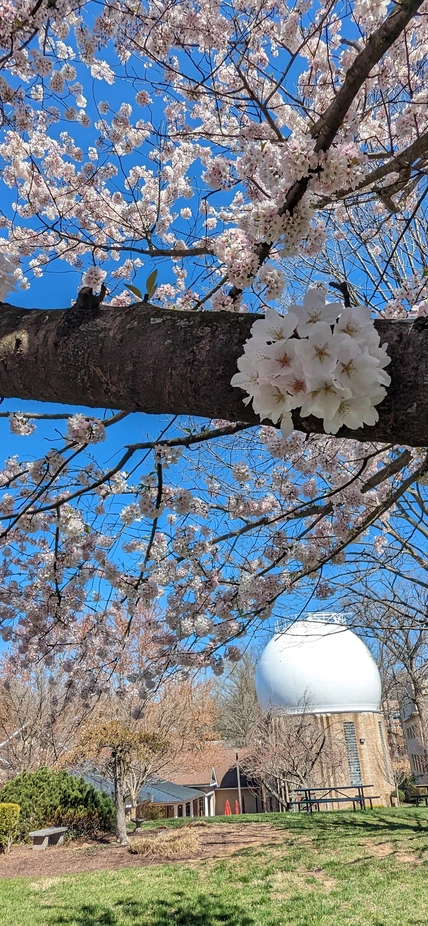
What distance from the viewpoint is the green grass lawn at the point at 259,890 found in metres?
5.27

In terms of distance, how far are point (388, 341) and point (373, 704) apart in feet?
78.2

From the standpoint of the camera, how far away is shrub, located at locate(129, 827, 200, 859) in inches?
346

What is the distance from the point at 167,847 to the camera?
9016mm

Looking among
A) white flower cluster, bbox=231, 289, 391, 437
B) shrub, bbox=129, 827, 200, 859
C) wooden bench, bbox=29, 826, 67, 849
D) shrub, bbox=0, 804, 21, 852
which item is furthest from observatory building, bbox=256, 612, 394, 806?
white flower cluster, bbox=231, 289, 391, 437

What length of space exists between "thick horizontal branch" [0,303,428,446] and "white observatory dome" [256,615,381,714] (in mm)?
19901

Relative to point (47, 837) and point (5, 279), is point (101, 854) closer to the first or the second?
point (47, 837)

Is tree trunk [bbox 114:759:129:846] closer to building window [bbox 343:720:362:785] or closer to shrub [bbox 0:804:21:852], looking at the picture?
shrub [bbox 0:804:21:852]

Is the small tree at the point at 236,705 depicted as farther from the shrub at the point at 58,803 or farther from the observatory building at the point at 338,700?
the shrub at the point at 58,803

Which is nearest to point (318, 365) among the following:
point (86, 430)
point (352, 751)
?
point (86, 430)

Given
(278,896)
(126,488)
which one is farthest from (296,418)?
(278,896)

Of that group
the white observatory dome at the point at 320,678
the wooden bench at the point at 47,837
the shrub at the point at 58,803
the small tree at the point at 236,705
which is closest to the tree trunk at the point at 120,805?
the wooden bench at the point at 47,837

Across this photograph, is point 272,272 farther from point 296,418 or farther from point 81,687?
point 81,687

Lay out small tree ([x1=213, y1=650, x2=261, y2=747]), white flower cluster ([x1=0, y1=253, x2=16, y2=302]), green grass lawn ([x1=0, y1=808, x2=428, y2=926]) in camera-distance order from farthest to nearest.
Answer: small tree ([x1=213, y1=650, x2=261, y2=747]), green grass lawn ([x1=0, y1=808, x2=428, y2=926]), white flower cluster ([x1=0, y1=253, x2=16, y2=302])

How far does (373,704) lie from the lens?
22047 millimetres
